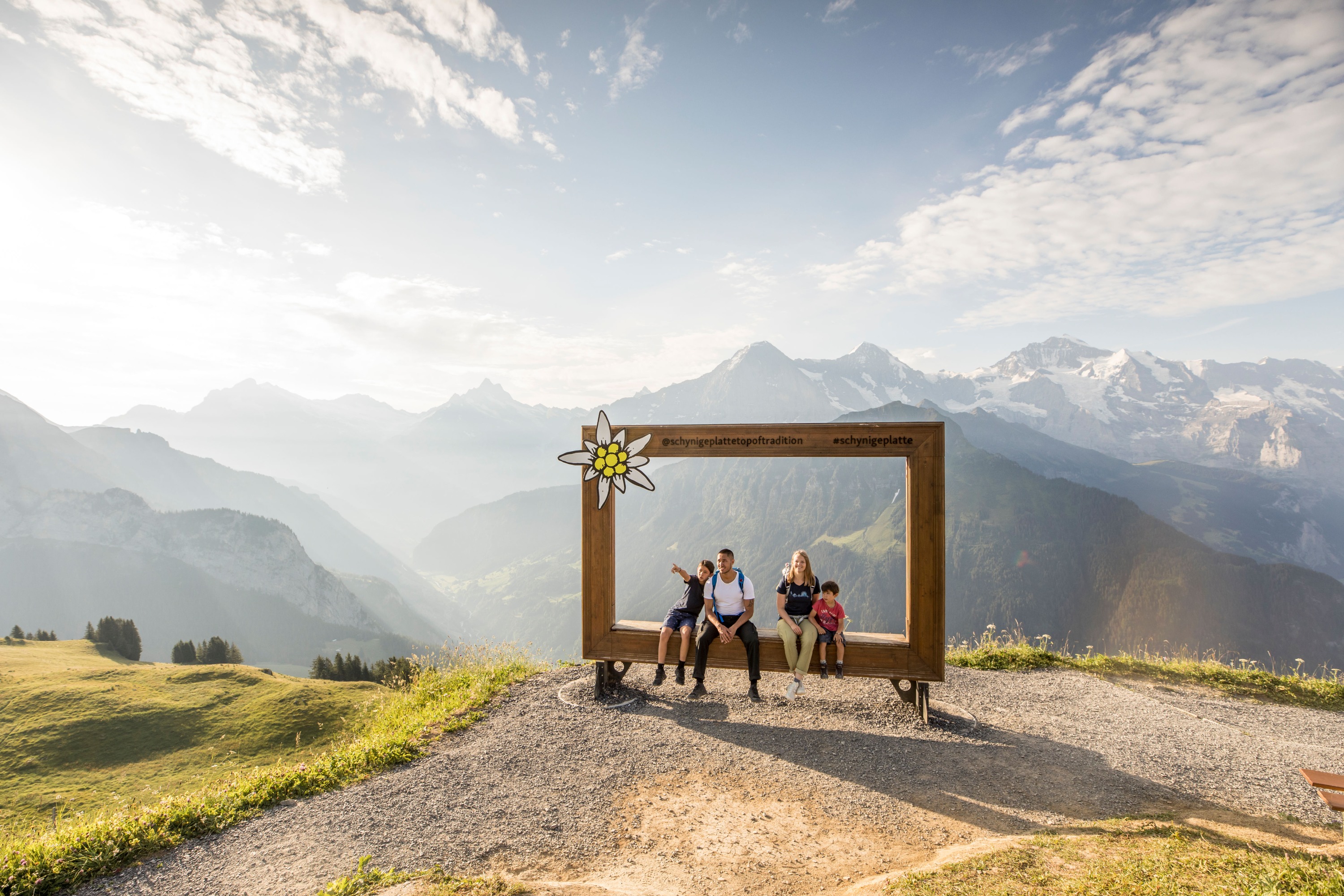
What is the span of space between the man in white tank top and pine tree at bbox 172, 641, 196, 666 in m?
52.5

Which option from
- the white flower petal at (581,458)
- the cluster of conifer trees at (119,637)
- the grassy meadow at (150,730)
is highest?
the white flower petal at (581,458)

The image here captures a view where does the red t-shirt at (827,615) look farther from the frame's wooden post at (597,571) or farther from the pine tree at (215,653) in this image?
the pine tree at (215,653)

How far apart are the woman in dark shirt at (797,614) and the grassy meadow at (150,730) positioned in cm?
840

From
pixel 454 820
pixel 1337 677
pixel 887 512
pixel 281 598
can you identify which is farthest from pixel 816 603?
pixel 281 598

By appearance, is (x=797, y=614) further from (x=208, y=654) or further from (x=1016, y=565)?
(x=1016, y=565)

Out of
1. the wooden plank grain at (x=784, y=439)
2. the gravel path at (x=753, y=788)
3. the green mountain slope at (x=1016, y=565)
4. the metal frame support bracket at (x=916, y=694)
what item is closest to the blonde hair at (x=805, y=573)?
the wooden plank grain at (x=784, y=439)

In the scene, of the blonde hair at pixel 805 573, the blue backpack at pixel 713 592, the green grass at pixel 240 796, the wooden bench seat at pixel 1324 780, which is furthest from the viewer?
the blue backpack at pixel 713 592

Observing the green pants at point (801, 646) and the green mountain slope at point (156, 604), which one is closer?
the green pants at point (801, 646)

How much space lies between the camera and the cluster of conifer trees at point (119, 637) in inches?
1582

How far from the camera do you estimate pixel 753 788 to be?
6.66 meters

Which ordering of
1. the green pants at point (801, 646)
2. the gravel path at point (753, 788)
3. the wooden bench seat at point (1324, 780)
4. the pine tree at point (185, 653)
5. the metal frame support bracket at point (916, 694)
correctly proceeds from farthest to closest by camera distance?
the pine tree at point (185, 653)
the green pants at point (801, 646)
the metal frame support bracket at point (916, 694)
the gravel path at point (753, 788)
the wooden bench seat at point (1324, 780)

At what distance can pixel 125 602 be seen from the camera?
538ft

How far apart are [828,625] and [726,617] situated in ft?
5.14

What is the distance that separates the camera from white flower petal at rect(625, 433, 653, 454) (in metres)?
9.50
